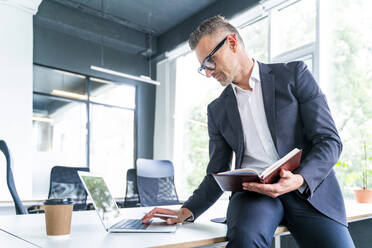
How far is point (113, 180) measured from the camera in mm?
6750

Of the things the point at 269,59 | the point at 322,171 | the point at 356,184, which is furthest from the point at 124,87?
the point at 322,171

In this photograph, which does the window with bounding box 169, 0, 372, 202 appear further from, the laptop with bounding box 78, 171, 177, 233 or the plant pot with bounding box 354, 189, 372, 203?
the laptop with bounding box 78, 171, 177, 233

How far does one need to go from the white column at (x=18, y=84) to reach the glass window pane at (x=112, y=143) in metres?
1.51

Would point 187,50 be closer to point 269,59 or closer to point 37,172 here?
point 269,59

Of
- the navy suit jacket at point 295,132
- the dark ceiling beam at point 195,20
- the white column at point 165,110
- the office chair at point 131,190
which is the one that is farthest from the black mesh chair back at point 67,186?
the dark ceiling beam at point 195,20

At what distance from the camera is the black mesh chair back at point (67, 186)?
4.01 m

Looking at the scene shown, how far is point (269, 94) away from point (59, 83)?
222 inches

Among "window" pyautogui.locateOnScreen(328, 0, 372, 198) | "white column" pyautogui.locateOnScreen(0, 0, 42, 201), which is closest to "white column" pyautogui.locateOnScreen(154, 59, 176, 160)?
"white column" pyautogui.locateOnScreen(0, 0, 42, 201)

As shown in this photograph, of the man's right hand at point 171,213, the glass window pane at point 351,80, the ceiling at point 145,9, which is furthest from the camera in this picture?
the ceiling at point 145,9

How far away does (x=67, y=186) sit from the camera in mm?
4133

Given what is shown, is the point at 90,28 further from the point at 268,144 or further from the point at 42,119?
the point at 268,144

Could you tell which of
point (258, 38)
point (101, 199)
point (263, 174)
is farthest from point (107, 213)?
point (258, 38)

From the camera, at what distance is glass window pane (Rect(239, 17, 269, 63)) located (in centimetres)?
495

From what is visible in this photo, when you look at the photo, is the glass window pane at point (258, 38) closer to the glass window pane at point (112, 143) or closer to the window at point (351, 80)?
the window at point (351, 80)
